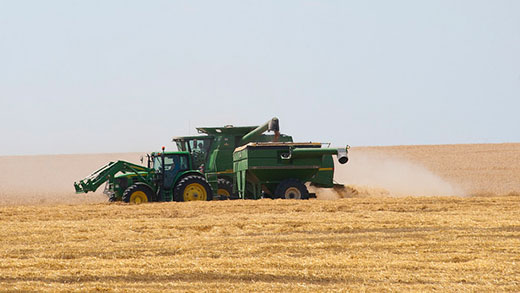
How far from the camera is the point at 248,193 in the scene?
845 inches

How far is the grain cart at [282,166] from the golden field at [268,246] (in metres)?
2.18

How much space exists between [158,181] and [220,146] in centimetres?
328

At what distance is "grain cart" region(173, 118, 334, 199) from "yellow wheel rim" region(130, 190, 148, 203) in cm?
322

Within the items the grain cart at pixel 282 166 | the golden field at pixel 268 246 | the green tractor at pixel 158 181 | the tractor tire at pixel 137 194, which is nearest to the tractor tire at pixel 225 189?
the grain cart at pixel 282 166

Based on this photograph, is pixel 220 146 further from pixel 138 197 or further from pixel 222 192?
pixel 138 197

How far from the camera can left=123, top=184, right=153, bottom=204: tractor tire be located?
19484 millimetres

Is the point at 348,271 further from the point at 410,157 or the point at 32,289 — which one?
the point at 410,157

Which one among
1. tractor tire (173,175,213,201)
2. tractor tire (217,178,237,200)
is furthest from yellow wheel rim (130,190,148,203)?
tractor tire (217,178,237,200)

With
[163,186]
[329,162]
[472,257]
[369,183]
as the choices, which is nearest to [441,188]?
[369,183]

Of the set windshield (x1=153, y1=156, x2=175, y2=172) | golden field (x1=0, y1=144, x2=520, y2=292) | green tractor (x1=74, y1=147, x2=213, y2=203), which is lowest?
golden field (x1=0, y1=144, x2=520, y2=292)

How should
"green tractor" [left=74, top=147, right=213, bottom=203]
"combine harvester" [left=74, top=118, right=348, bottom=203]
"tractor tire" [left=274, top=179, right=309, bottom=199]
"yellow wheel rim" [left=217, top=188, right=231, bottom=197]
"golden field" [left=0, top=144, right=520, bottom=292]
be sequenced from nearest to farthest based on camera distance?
"golden field" [left=0, top=144, right=520, bottom=292], "green tractor" [left=74, top=147, right=213, bottom=203], "combine harvester" [left=74, top=118, right=348, bottom=203], "tractor tire" [left=274, top=179, right=309, bottom=199], "yellow wheel rim" [left=217, top=188, right=231, bottom=197]

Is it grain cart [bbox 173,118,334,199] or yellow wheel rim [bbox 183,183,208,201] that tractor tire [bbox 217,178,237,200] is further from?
yellow wheel rim [bbox 183,183,208,201]

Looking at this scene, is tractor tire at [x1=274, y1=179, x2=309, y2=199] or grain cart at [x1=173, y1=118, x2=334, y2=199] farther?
grain cart at [x1=173, y1=118, x2=334, y2=199]

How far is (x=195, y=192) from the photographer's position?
65.5 feet
